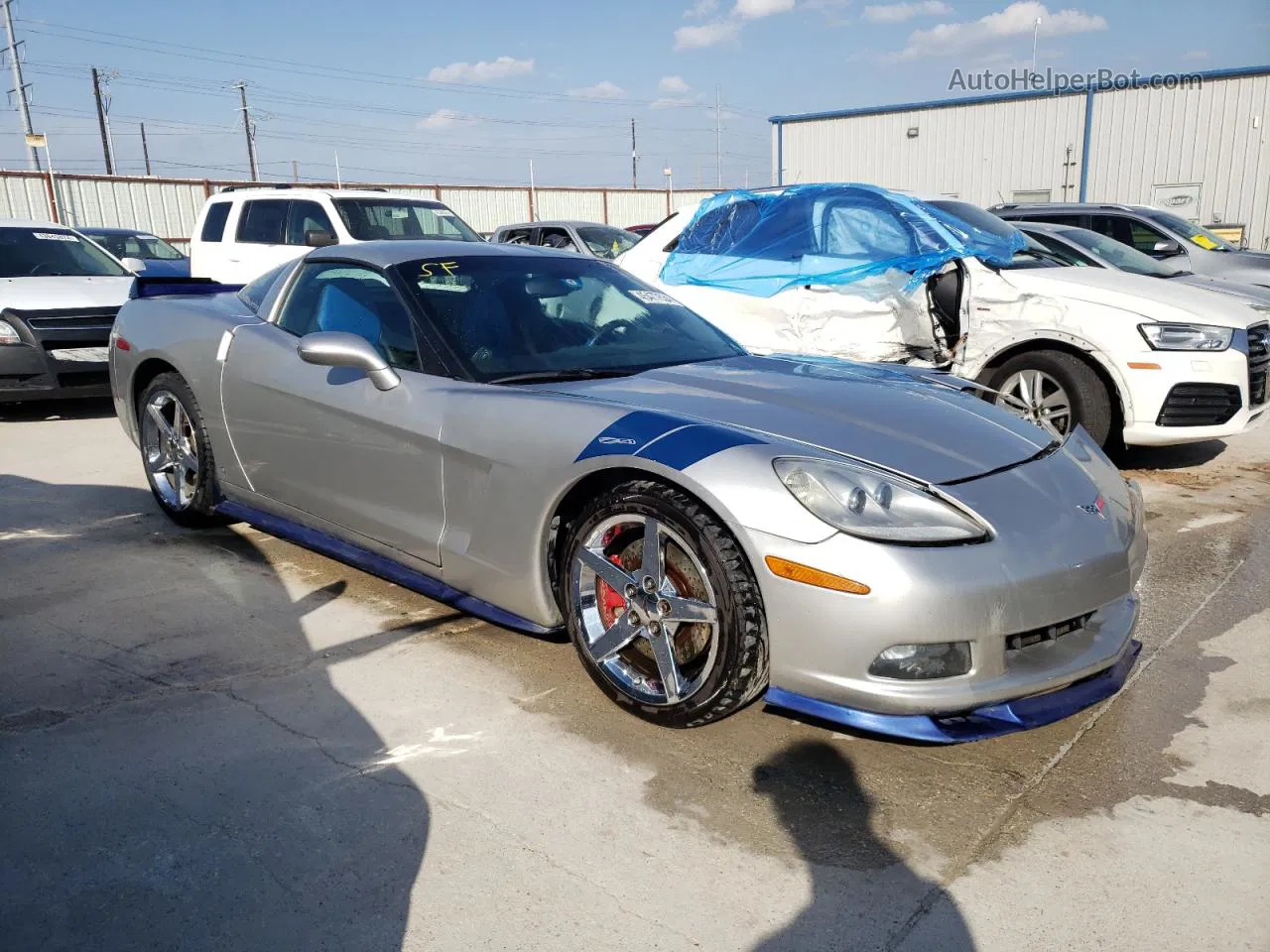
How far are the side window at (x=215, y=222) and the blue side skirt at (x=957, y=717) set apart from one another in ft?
31.6

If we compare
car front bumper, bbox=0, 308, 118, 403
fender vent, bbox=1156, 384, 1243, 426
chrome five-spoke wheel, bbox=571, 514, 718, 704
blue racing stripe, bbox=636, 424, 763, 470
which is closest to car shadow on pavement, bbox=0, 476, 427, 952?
chrome five-spoke wheel, bbox=571, 514, 718, 704

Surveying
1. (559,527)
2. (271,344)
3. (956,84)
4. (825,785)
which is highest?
(956,84)

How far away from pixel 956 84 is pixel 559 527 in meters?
25.4

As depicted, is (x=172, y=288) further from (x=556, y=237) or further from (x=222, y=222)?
(x=556, y=237)

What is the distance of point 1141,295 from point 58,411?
817 cm

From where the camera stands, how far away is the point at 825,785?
263 cm

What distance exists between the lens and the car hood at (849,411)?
2746 mm

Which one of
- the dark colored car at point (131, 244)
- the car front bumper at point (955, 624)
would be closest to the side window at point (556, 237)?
the dark colored car at point (131, 244)

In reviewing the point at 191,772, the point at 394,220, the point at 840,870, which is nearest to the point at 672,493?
the point at 840,870

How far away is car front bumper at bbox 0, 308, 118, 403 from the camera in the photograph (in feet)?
24.2

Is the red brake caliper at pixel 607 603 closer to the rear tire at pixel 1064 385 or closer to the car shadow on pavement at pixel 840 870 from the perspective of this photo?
the car shadow on pavement at pixel 840 870

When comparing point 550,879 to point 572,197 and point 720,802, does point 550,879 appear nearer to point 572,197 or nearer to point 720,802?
point 720,802

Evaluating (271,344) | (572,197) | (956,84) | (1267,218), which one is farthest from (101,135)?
(271,344)

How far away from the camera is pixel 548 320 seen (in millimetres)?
3662
